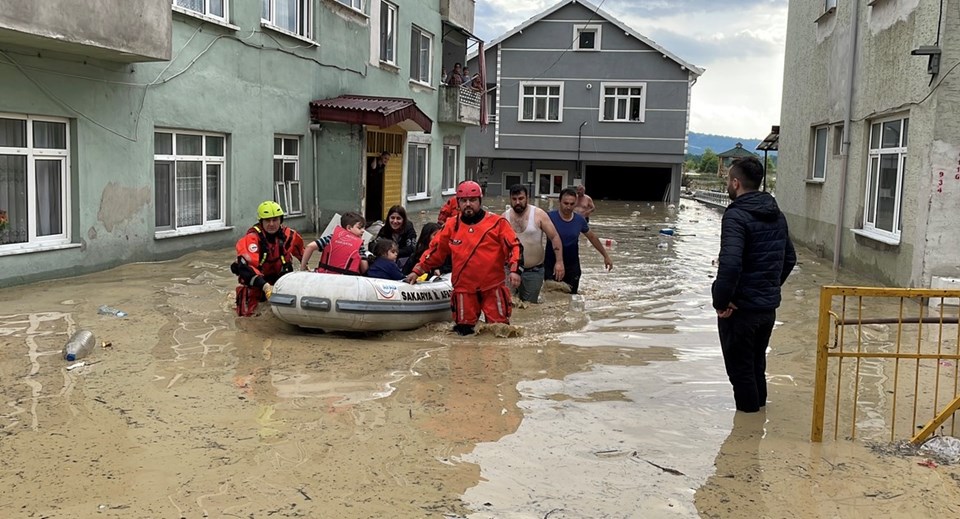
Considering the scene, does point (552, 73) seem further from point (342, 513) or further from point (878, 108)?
point (342, 513)

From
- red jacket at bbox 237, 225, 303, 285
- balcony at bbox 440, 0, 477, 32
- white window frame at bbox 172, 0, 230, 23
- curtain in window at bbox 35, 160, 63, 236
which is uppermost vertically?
balcony at bbox 440, 0, 477, 32

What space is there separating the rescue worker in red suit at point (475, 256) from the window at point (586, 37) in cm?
2975

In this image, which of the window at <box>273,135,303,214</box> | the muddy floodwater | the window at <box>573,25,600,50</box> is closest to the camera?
the muddy floodwater

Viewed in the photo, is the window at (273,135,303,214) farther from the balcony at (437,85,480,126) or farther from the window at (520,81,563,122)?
the window at (520,81,563,122)

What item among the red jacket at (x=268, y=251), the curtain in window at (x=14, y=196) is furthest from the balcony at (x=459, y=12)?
the red jacket at (x=268, y=251)

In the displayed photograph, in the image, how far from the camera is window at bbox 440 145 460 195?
27.4 meters

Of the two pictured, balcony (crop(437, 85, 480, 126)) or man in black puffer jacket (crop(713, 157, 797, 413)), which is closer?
man in black puffer jacket (crop(713, 157, 797, 413))

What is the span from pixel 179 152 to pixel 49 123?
2615mm

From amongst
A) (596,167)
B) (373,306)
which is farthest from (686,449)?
(596,167)

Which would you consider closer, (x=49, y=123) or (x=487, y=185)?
(x=49, y=123)

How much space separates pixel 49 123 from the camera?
1014cm

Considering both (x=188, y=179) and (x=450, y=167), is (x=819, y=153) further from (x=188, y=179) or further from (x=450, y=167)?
(x=450, y=167)

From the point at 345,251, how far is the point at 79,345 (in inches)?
104

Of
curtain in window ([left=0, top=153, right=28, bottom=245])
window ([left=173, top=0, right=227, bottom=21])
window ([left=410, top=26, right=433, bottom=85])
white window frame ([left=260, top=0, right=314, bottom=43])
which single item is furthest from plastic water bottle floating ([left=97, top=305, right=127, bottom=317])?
window ([left=410, top=26, right=433, bottom=85])
